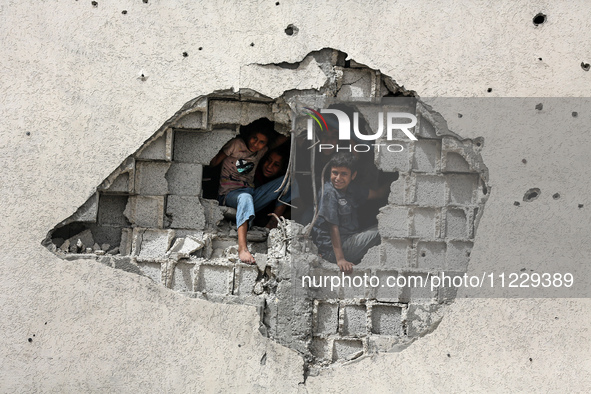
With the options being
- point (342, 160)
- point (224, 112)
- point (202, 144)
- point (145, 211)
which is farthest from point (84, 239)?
point (342, 160)

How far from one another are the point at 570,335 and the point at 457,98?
1795mm

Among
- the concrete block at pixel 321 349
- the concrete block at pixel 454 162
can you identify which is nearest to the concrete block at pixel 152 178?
the concrete block at pixel 321 349

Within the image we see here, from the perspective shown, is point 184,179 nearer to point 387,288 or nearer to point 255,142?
point 255,142

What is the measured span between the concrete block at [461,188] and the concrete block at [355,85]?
84 centimetres

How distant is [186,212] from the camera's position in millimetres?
4891

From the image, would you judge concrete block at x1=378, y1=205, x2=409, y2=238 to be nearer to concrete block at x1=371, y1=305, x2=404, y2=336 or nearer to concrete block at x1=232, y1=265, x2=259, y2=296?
concrete block at x1=371, y1=305, x2=404, y2=336

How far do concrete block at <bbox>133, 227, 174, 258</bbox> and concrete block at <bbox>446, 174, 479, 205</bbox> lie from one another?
2018mm

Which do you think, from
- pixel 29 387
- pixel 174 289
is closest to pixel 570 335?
pixel 174 289

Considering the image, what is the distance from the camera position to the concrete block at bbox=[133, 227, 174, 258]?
4824 mm

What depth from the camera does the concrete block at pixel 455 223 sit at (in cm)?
470

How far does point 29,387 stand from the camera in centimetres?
471

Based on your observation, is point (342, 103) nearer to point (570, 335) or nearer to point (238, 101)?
point (238, 101)

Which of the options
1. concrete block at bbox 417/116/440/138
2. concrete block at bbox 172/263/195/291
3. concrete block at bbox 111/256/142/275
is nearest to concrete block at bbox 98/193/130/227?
concrete block at bbox 111/256/142/275

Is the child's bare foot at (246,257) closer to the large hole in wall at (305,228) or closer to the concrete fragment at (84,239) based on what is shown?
the large hole in wall at (305,228)
